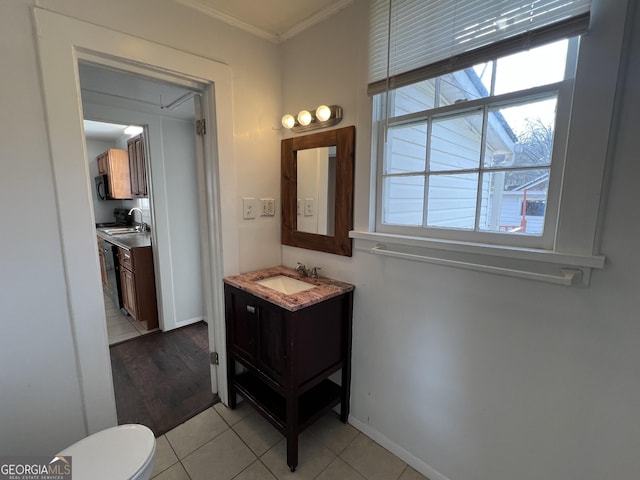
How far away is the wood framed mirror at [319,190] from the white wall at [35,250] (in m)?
0.83

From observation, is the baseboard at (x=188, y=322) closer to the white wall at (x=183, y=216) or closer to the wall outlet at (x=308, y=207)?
the white wall at (x=183, y=216)

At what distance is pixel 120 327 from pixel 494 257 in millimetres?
3502

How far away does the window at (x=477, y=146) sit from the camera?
3.50ft

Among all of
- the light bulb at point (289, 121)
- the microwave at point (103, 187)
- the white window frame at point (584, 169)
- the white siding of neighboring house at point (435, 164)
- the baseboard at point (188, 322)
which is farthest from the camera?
the microwave at point (103, 187)

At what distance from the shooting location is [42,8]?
1154 mm

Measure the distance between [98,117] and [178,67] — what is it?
1452 millimetres

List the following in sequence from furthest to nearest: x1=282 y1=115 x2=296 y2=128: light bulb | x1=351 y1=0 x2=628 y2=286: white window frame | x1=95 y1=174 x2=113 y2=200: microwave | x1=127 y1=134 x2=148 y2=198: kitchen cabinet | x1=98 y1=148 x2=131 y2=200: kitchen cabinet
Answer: x1=95 y1=174 x2=113 y2=200: microwave < x1=98 y1=148 x2=131 y2=200: kitchen cabinet < x1=127 y1=134 x2=148 y2=198: kitchen cabinet < x1=282 y1=115 x2=296 y2=128: light bulb < x1=351 y1=0 x2=628 y2=286: white window frame

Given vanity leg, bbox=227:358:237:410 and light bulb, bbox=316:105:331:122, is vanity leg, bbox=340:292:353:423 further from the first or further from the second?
light bulb, bbox=316:105:331:122

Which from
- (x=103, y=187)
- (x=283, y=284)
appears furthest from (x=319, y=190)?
(x=103, y=187)

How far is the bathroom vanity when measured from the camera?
1474mm

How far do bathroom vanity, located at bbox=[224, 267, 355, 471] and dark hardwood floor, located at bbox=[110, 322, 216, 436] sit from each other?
368 mm

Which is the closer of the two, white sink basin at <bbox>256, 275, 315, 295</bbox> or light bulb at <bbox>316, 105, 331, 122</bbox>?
light bulb at <bbox>316, 105, 331, 122</bbox>

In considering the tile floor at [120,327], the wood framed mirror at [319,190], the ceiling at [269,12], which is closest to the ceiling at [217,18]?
the ceiling at [269,12]

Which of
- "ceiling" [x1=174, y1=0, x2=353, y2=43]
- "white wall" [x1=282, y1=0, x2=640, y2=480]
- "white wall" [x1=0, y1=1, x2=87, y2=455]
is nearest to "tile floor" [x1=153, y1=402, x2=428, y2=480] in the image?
"white wall" [x1=282, y1=0, x2=640, y2=480]
